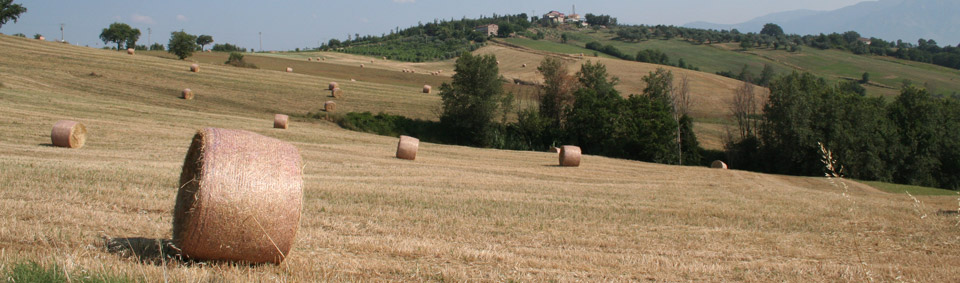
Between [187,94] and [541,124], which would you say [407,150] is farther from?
[541,124]

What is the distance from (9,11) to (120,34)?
26.2 meters

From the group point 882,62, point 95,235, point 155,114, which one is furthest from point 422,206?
point 882,62

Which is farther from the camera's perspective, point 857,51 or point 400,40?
point 400,40

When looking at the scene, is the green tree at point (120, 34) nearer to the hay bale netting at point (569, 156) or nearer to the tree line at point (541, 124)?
the tree line at point (541, 124)

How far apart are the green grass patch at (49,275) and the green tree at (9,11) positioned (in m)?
87.9

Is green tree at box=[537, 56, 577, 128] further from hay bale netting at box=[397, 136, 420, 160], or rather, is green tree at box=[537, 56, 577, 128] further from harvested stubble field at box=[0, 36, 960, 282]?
hay bale netting at box=[397, 136, 420, 160]

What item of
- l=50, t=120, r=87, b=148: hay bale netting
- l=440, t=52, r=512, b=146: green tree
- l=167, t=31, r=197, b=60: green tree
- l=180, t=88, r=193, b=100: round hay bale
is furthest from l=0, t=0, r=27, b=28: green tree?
l=50, t=120, r=87, b=148: hay bale netting

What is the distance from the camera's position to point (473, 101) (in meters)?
48.2

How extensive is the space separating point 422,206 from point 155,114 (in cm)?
2661

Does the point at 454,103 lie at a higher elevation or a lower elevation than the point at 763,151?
higher

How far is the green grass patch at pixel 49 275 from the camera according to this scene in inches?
191

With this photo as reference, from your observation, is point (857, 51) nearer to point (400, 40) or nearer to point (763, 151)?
point (763, 151)

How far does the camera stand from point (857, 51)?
12662 cm

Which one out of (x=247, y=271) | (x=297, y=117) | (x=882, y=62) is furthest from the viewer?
(x=882, y=62)
